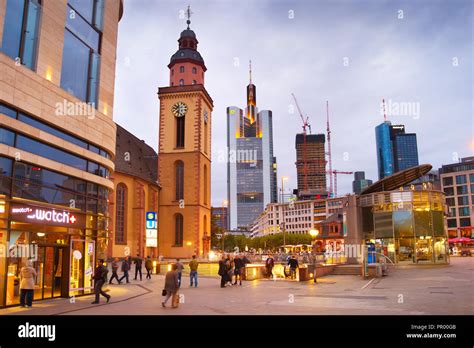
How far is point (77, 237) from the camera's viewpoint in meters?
20.1

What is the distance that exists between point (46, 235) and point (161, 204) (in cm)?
4781

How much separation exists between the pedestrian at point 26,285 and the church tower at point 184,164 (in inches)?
1850

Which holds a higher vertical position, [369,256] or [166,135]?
[166,135]

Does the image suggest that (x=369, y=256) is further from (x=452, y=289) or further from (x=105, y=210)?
(x=105, y=210)

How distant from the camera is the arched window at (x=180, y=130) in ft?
220

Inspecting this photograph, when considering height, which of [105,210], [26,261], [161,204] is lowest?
[26,261]

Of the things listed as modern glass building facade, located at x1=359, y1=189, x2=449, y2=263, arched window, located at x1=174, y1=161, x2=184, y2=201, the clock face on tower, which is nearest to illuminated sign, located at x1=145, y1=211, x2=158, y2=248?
modern glass building facade, located at x1=359, y1=189, x2=449, y2=263

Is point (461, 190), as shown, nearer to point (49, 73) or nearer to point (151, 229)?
point (151, 229)

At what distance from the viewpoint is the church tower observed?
64.2 meters

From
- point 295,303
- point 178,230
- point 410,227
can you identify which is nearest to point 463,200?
point 178,230

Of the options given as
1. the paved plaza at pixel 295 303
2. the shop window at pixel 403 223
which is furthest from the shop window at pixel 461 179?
the paved plaza at pixel 295 303

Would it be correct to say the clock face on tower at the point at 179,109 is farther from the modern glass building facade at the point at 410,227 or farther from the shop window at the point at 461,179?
the shop window at the point at 461,179
